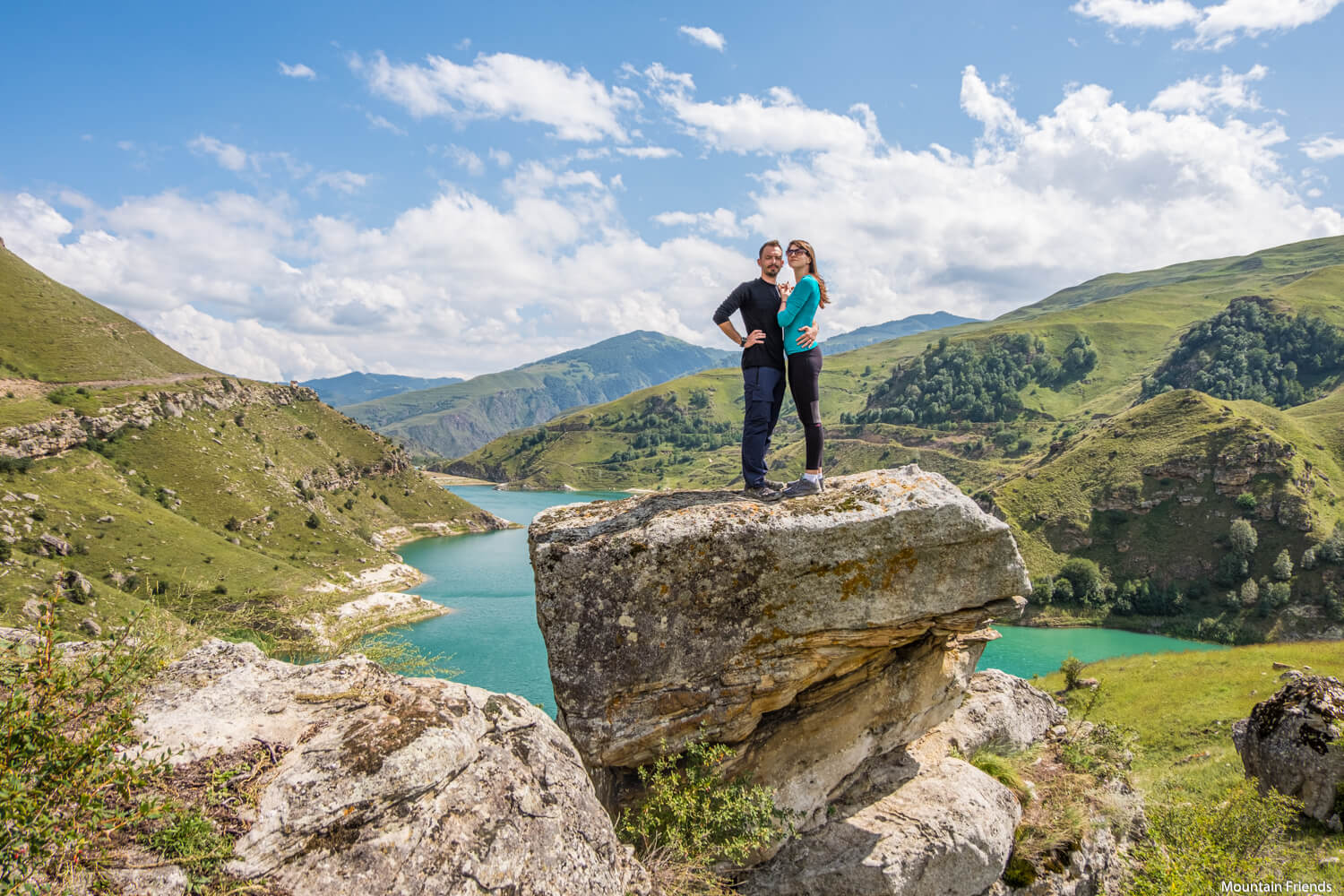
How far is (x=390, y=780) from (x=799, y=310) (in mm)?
8558

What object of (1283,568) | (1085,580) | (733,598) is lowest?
(1085,580)

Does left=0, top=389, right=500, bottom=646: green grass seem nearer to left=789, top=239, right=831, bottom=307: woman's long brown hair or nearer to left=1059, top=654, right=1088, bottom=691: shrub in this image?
left=789, top=239, right=831, bottom=307: woman's long brown hair

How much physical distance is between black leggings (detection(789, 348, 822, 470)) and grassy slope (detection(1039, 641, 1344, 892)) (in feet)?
40.7

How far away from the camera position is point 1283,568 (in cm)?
9238

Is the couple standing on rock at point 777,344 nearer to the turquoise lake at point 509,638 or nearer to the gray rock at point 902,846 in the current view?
the gray rock at point 902,846

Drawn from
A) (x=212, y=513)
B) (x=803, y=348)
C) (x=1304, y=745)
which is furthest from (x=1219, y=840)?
(x=212, y=513)

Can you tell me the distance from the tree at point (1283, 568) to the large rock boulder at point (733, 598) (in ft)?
396

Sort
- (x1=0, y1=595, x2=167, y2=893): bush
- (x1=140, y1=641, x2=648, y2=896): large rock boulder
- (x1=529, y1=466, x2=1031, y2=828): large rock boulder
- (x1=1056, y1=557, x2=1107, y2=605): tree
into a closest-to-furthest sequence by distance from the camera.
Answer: (x1=0, y1=595, x2=167, y2=893): bush < (x1=140, y1=641, x2=648, y2=896): large rock boulder < (x1=529, y1=466, x2=1031, y2=828): large rock boulder < (x1=1056, y1=557, x2=1107, y2=605): tree

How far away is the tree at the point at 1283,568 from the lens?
9238 centimetres

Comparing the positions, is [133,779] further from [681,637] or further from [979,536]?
[979,536]

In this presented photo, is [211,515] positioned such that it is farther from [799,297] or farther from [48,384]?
[799,297]

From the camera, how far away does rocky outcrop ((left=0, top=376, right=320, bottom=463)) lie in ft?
251

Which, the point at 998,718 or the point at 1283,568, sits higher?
the point at 998,718

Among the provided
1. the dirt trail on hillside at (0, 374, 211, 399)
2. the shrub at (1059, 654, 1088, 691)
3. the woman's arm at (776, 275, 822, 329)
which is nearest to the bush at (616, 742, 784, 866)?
the woman's arm at (776, 275, 822, 329)
